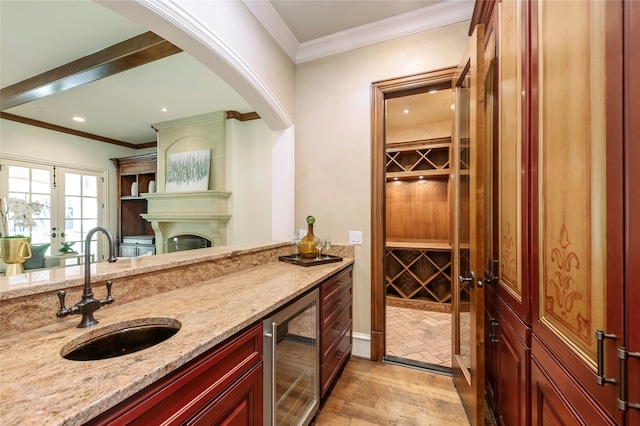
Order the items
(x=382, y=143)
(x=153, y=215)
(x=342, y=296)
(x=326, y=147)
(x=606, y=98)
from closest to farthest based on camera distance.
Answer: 1. (x=606, y=98)
2. (x=342, y=296)
3. (x=382, y=143)
4. (x=326, y=147)
5. (x=153, y=215)

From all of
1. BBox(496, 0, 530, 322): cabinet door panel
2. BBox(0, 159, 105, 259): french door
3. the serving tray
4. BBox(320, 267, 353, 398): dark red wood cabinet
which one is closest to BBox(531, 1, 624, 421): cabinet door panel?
BBox(496, 0, 530, 322): cabinet door panel

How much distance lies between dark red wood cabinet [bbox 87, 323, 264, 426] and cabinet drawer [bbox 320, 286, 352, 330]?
0.66 m

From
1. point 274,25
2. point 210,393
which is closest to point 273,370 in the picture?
point 210,393

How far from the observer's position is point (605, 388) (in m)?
0.59

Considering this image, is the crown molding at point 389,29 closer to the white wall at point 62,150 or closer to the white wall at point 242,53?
the white wall at point 242,53

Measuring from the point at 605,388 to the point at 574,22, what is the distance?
0.91m

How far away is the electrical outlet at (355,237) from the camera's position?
7.72 ft

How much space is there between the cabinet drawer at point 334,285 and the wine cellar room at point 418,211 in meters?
1.27

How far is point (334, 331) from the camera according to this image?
186 cm

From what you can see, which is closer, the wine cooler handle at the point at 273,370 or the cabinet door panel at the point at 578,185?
the cabinet door panel at the point at 578,185

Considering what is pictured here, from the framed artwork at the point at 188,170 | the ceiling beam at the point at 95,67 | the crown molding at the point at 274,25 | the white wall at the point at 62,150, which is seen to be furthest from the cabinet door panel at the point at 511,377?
the white wall at the point at 62,150

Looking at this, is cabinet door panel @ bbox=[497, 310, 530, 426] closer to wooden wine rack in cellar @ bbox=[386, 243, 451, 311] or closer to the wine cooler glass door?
the wine cooler glass door

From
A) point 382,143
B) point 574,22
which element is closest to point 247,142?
point 382,143

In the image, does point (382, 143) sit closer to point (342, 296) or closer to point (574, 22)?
point (342, 296)
